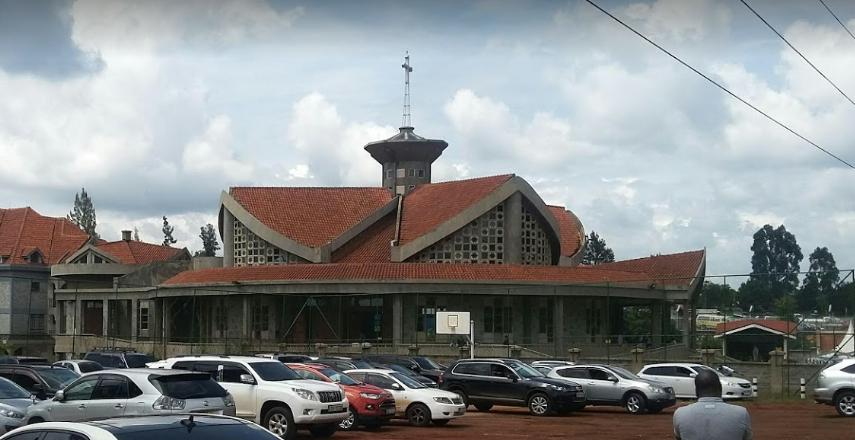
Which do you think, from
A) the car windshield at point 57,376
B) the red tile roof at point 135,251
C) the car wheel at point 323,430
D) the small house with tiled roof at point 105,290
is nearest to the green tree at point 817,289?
the car wheel at point 323,430

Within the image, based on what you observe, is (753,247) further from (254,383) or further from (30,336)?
(254,383)

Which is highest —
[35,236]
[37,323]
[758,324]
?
[35,236]

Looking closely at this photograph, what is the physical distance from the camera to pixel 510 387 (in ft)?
104

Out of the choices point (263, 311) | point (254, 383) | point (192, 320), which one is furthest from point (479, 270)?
point (254, 383)

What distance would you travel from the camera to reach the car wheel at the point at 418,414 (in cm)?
2738

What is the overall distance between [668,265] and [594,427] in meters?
52.0

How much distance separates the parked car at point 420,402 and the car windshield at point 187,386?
346 inches

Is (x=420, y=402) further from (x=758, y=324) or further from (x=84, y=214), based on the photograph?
(x=84, y=214)

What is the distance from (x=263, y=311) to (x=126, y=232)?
33.3 m

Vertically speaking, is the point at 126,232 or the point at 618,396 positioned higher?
the point at 126,232

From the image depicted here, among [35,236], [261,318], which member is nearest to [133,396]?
[261,318]

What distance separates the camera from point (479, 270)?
210 ft

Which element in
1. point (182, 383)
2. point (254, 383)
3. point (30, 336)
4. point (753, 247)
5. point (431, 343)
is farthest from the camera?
point (753, 247)

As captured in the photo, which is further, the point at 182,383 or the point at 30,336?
the point at 30,336
